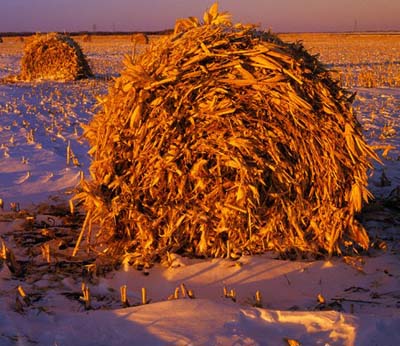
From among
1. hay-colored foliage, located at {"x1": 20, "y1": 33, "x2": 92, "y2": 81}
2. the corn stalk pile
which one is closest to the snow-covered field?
the corn stalk pile

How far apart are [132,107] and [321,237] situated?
167 cm

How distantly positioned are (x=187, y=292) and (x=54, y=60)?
45.3 ft

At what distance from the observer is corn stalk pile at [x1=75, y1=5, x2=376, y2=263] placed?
380cm

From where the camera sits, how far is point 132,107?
3.88 meters

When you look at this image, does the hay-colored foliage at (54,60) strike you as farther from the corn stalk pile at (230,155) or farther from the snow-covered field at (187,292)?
the corn stalk pile at (230,155)

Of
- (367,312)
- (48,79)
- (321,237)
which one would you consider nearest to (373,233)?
(321,237)

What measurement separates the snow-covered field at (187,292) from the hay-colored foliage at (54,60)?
10.0m

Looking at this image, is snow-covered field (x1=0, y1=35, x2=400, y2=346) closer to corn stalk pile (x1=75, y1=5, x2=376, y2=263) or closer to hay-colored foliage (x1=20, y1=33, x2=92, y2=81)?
corn stalk pile (x1=75, y1=5, x2=376, y2=263)

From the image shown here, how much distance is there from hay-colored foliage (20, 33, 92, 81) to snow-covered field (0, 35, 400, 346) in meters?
10.0

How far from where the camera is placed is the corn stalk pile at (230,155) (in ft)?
12.5

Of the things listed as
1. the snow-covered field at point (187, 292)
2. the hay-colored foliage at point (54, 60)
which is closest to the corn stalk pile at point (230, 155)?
the snow-covered field at point (187, 292)

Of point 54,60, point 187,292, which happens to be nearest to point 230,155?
point 187,292

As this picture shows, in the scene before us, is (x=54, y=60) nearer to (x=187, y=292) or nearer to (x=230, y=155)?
(x=230, y=155)

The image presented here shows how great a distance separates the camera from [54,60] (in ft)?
51.3
